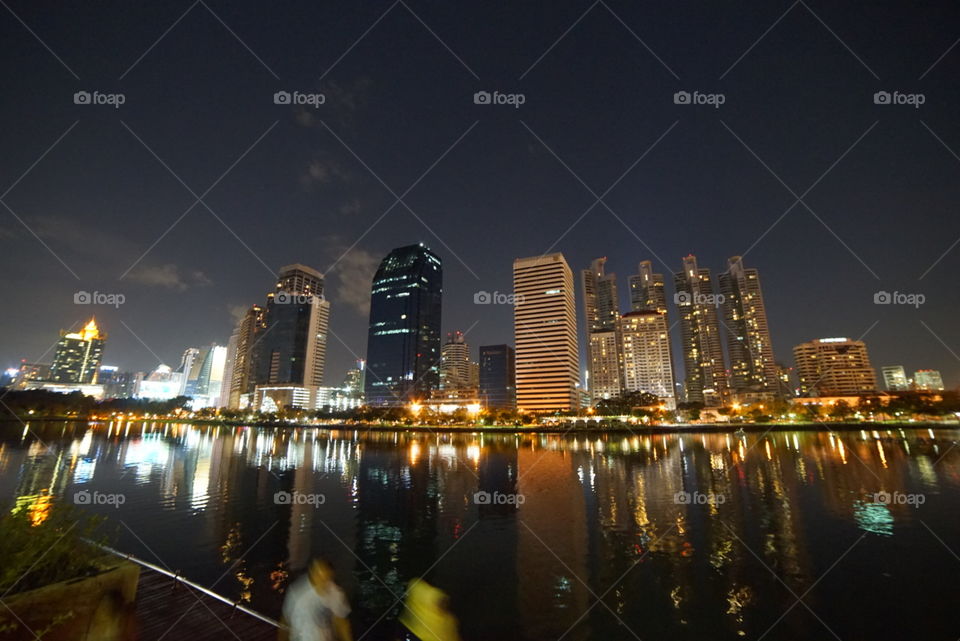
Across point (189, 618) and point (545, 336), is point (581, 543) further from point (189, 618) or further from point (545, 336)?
point (545, 336)

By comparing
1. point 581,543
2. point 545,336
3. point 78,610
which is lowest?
point 581,543

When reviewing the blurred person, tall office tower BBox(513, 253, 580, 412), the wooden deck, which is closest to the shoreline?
tall office tower BBox(513, 253, 580, 412)

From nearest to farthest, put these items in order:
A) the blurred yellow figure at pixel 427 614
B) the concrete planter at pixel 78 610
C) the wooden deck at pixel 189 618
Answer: the concrete planter at pixel 78 610 < the wooden deck at pixel 189 618 < the blurred yellow figure at pixel 427 614

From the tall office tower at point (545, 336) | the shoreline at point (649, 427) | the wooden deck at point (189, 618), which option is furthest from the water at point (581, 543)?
the tall office tower at point (545, 336)

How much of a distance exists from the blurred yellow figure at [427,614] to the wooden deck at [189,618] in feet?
17.4

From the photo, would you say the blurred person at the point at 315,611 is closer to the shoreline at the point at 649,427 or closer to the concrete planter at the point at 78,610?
the concrete planter at the point at 78,610

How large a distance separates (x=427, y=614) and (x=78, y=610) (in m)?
9.59

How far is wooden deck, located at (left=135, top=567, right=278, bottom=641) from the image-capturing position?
298 inches

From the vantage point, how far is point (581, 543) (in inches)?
739

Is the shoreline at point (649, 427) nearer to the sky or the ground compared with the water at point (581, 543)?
nearer to the sky

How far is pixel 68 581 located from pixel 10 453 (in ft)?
201

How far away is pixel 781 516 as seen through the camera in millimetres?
22703

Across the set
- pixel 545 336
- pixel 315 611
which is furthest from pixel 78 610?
pixel 545 336

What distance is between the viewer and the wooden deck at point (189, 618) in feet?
24.8
